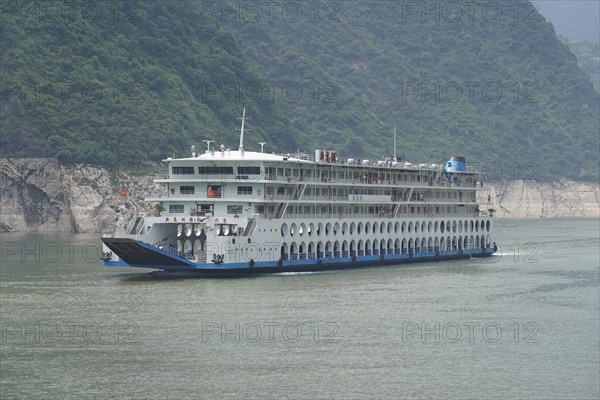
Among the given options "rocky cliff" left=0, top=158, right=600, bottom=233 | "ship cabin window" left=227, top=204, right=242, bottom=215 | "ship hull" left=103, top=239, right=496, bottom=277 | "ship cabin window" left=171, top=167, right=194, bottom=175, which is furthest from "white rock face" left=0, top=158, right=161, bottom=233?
"ship cabin window" left=227, top=204, right=242, bottom=215

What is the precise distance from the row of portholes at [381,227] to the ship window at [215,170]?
4.58 metres

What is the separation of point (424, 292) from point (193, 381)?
25302 mm

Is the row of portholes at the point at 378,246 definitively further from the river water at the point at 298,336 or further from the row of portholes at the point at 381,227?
the river water at the point at 298,336

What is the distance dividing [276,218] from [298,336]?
2210 centimetres

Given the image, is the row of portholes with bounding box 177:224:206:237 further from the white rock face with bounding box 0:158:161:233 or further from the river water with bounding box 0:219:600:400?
the white rock face with bounding box 0:158:161:233

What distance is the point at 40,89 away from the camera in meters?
141

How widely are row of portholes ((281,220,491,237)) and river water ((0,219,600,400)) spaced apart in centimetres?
313

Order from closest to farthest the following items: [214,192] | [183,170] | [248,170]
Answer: [214,192], [248,170], [183,170]

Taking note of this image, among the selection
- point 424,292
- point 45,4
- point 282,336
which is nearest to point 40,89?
point 45,4

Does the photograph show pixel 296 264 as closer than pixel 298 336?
No

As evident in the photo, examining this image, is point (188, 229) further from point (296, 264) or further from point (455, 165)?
point (455, 165)

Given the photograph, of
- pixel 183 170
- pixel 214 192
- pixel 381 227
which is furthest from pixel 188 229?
pixel 381 227

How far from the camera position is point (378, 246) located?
78.8 meters

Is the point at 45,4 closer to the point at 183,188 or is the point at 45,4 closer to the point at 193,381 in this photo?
the point at 183,188
